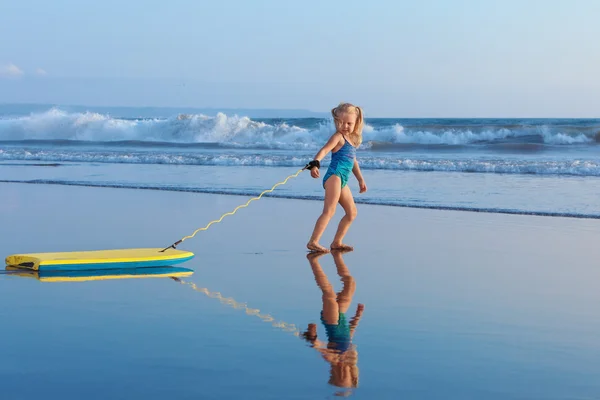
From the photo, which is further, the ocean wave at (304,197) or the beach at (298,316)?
the ocean wave at (304,197)

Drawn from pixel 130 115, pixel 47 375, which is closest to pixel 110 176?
pixel 47 375

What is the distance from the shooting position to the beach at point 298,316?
164 inches

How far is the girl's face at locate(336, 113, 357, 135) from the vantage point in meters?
8.62

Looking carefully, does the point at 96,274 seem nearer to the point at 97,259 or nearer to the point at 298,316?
the point at 97,259

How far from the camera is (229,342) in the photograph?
4855 millimetres

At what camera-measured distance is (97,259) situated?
23.8 feet

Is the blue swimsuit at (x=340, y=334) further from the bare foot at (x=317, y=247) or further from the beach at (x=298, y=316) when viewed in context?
the bare foot at (x=317, y=247)

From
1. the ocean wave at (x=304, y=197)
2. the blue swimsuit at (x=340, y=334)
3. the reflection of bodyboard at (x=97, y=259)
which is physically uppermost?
the ocean wave at (x=304, y=197)

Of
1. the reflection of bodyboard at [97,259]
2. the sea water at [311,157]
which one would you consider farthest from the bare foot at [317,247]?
the sea water at [311,157]

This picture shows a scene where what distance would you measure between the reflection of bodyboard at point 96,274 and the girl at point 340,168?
176 cm

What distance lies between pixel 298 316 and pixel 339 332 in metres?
0.46

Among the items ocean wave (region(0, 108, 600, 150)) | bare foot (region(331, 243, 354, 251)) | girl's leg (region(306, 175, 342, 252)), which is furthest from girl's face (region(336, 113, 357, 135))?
ocean wave (region(0, 108, 600, 150))

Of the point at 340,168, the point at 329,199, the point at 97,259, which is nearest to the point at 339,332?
the point at 97,259

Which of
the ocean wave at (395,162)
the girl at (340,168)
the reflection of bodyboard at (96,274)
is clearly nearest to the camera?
the reflection of bodyboard at (96,274)
